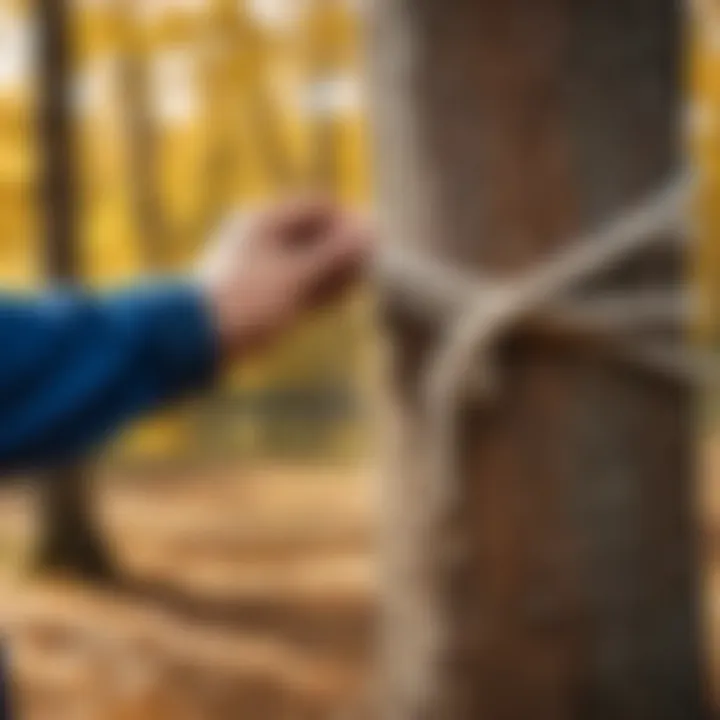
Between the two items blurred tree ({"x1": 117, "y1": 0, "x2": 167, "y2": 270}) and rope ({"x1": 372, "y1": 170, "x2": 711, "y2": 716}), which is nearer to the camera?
rope ({"x1": 372, "y1": 170, "x2": 711, "y2": 716})

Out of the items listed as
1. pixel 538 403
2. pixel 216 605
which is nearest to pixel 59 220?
pixel 216 605

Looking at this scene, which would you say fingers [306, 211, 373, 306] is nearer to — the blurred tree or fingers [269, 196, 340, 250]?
fingers [269, 196, 340, 250]

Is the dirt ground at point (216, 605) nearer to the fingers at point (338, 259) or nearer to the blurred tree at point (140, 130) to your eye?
the blurred tree at point (140, 130)

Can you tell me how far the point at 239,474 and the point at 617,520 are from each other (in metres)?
0.35

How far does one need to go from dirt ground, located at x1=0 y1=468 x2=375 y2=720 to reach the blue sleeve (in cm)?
30

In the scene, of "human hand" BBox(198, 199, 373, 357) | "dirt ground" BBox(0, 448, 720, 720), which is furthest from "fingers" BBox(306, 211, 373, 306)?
"dirt ground" BBox(0, 448, 720, 720)

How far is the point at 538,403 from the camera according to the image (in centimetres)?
35

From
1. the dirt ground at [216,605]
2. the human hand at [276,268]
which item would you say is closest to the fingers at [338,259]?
the human hand at [276,268]

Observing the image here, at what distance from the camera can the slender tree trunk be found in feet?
2.13

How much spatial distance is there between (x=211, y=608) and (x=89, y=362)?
36 centimetres

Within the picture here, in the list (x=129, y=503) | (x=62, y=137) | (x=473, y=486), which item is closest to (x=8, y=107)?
(x=62, y=137)

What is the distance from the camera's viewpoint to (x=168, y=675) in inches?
23.5

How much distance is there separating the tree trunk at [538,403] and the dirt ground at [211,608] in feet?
0.74

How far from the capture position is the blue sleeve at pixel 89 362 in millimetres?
291
